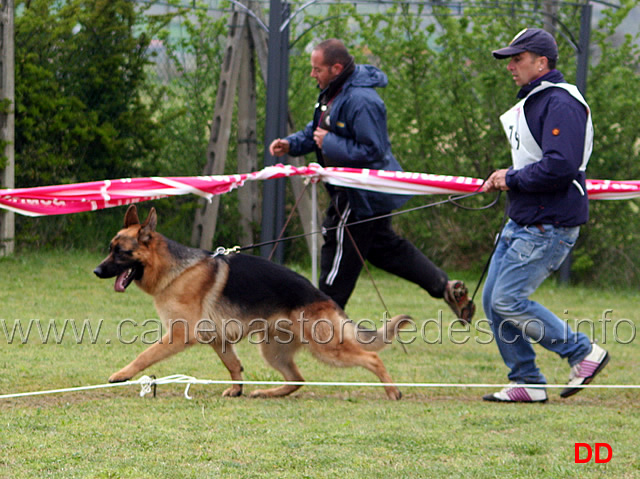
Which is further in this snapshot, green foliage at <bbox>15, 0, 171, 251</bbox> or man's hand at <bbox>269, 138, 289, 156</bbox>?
green foliage at <bbox>15, 0, 171, 251</bbox>

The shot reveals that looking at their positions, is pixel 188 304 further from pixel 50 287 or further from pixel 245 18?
pixel 245 18

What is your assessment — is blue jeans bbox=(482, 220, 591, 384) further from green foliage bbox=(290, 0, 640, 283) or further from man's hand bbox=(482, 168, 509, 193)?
green foliage bbox=(290, 0, 640, 283)

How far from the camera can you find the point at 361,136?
5984 millimetres

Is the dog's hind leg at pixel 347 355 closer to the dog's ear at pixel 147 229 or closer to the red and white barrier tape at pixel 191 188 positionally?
the dog's ear at pixel 147 229

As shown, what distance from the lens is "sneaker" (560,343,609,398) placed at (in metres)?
5.09

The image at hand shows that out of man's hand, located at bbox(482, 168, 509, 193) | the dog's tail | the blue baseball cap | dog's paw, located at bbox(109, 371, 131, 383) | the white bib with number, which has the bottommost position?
dog's paw, located at bbox(109, 371, 131, 383)

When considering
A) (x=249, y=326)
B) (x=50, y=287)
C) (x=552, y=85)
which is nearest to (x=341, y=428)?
(x=249, y=326)

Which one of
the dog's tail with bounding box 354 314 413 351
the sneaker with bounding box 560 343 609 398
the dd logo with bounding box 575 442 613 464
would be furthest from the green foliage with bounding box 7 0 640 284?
the dd logo with bounding box 575 442 613 464

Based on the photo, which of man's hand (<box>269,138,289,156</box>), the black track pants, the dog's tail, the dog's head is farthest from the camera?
man's hand (<box>269,138,289,156</box>)

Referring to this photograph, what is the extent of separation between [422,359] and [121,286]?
257cm

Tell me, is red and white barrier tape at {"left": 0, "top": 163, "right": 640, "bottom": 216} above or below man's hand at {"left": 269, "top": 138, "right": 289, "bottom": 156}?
below

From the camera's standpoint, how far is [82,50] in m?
10.3

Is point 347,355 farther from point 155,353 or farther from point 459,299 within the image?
point 459,299

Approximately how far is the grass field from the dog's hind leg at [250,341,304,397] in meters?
0.09
